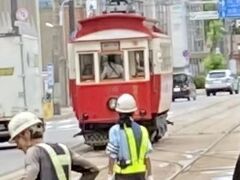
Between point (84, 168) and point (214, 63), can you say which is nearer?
point (84, 168)

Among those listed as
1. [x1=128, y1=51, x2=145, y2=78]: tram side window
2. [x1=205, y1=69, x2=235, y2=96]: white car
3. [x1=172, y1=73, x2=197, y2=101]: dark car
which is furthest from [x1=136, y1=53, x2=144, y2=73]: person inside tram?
[x1=205, y1=69, x2=235, y2=96]: white car

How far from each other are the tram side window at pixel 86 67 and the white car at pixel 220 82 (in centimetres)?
4011

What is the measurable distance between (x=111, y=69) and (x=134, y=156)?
15.0 meters

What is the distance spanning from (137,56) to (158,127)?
209 centimetres

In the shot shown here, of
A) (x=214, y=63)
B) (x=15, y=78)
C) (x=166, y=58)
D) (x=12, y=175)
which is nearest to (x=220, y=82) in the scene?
(x=214, y=63)

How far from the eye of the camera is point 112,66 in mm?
25656

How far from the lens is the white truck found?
2916 cm

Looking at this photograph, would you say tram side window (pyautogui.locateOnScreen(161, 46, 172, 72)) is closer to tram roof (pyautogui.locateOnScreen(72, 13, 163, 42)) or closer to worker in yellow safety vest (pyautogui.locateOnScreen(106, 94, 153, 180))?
tram roof (pyautogui.locateOnScreen(72, 13, 163, 42))

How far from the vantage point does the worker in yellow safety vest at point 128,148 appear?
421 inches

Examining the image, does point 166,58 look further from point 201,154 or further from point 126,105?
point 126,105

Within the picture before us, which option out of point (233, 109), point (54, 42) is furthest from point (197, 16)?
point (233, 109)

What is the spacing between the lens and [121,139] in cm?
1079

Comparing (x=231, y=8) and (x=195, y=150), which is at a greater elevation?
(x=231, y=8)

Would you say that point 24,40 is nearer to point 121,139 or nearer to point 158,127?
point 158,127
